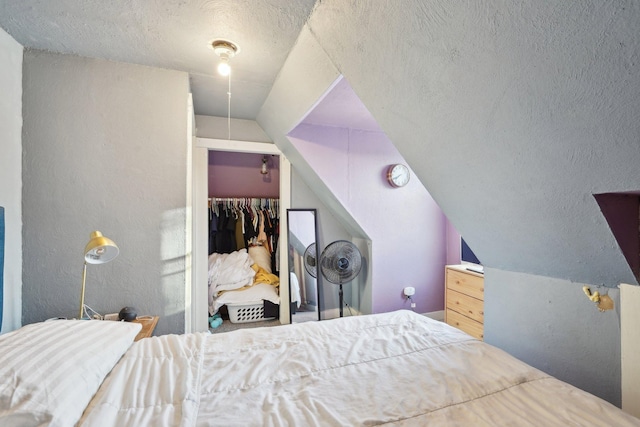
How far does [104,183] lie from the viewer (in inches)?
73.1

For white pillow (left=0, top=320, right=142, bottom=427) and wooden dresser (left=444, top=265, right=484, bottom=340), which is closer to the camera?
white pillow (left=0, top=320, right=142, bottom=427)

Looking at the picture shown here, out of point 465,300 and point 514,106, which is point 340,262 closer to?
point 465,300

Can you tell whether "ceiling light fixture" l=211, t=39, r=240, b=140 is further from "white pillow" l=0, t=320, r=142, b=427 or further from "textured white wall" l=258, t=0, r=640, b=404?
"white pillow" l=0, t=320, r=142, b=427

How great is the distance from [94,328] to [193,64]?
1.67 m

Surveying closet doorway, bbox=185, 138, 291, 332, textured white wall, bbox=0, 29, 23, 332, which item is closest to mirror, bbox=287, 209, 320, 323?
closet doorway, bbox=185, 138, 291, 332

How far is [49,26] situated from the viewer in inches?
60.1

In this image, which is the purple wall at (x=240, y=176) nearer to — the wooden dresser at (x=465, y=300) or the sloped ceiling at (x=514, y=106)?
the wooden dresser at (x=465, y=300)

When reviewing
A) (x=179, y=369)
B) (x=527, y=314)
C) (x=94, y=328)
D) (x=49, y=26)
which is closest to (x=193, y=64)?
(x=49, y=26)

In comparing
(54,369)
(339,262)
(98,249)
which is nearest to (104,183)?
(98,249)

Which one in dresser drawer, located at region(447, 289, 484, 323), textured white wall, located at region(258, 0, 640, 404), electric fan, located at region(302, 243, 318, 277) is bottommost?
dresser drawer, located at region(447, 289, 484, 323)

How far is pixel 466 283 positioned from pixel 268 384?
210 cm

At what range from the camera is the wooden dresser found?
2.39 m

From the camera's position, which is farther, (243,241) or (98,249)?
(243,241)

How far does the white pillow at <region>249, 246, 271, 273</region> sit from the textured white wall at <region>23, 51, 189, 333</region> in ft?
5.61
